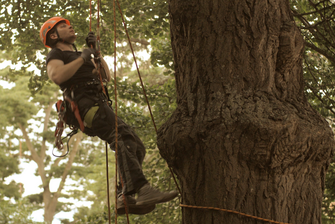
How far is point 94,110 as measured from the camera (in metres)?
2.79

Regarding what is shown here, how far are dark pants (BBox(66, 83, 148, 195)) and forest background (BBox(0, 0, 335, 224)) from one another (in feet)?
7.50

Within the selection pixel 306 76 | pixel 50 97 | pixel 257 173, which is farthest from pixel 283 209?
pixel 50 97

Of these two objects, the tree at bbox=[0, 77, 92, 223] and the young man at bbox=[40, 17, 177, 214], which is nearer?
the young man at bbox=[40, 17, 177, 214]

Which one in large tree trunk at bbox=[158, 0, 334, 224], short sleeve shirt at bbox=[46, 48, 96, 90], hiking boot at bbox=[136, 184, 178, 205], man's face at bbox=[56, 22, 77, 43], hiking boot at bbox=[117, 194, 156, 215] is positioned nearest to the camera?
large tree trunk at bbox=[158, 0, 334, 224]

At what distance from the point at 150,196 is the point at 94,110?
80 cm

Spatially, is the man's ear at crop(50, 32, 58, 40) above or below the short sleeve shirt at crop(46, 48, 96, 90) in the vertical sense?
above

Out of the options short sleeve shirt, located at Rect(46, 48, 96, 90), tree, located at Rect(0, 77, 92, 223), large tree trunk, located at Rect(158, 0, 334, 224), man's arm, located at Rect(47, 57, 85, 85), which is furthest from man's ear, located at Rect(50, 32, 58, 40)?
tree, located at Rect(0, 77, 92, 223)

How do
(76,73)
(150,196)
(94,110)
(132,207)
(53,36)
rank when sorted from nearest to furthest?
(150,196)
(132,207)
(94,110)
(76,73)
(53,36)

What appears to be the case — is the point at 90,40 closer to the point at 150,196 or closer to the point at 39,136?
the point at 150,196

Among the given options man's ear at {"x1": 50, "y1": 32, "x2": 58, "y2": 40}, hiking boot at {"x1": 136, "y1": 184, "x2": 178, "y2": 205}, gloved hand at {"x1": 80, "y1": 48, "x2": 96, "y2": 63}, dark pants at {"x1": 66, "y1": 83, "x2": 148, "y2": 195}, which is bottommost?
hiking boot at {"x1": 136, "y1": 184, "x2": 178, "y2": 205}

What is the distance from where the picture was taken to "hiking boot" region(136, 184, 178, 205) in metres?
2.51

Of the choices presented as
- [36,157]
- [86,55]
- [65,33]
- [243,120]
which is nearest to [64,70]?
[86,55]

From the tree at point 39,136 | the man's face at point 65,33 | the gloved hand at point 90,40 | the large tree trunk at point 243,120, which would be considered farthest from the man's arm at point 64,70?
the tree at point 39,136

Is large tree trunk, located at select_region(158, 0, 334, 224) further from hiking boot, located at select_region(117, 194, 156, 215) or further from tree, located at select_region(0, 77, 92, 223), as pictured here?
tree, located at select_region(0, 77, 92, 223)
